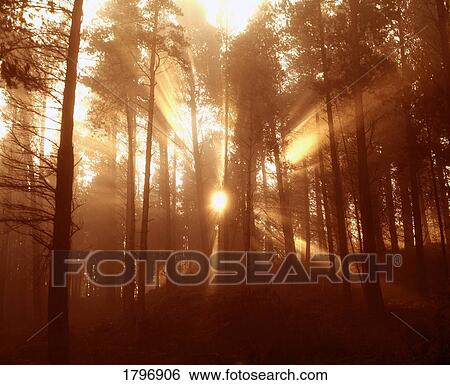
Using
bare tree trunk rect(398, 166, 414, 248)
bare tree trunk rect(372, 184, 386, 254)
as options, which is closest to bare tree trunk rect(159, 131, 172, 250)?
bare tree trunk rect(372, 184, 386, 254)

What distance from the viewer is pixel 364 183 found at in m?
12.9

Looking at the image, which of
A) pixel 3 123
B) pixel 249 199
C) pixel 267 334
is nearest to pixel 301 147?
pixel 249 199

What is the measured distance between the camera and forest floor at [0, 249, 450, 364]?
30.0ft

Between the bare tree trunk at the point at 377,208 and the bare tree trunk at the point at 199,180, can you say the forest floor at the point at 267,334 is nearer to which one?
the bare tree trunk at the point at 199,180

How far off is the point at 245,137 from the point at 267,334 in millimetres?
12187

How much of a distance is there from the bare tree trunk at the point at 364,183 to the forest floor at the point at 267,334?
622 mm

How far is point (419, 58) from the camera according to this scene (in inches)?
648

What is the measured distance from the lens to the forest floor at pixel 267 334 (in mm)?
9148

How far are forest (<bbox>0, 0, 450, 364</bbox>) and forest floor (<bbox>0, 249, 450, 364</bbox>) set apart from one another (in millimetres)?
66

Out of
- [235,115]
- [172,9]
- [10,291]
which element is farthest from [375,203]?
[10,291]
